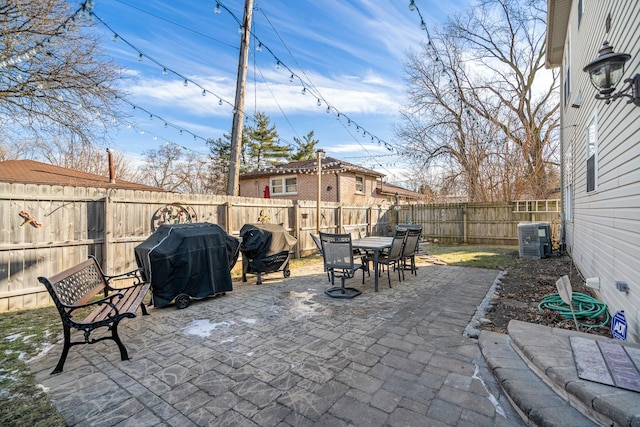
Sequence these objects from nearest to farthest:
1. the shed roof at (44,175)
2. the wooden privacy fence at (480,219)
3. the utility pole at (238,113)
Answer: the utility pole at (238,113), the shed roof at (44,175), the wooden privacy fence at (480,219)

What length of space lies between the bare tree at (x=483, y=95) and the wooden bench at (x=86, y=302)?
14.5m

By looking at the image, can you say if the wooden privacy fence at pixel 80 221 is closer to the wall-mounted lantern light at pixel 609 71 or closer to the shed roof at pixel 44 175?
the shed roof at pixel 44 175

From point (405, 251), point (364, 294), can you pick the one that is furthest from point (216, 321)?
point (405, 251)

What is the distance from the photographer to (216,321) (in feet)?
13.1

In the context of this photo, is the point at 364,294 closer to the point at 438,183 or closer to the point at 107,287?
the point at 107,287

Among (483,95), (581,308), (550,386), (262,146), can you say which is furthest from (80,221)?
(262,146)

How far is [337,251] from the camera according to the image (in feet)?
17.1

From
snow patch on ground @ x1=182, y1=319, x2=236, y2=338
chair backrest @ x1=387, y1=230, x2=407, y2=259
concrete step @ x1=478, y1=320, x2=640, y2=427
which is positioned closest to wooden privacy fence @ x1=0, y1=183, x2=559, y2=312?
snow patch on ground @ x1=182, y1=319, x2=236, y2=338

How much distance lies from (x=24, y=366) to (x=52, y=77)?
714 cm

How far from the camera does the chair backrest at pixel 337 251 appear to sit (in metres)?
5.06

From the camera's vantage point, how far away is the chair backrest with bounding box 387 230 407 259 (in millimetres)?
5578

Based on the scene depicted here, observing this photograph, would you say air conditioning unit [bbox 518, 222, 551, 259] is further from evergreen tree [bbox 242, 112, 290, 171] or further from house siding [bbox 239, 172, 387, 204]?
evergreen tree [bbox 242, 112, 290, 171]

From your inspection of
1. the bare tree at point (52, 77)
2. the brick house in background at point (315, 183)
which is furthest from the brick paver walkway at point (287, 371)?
the brick house in background at point (315, 183)

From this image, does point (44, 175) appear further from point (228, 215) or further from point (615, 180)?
point (615, 180)
